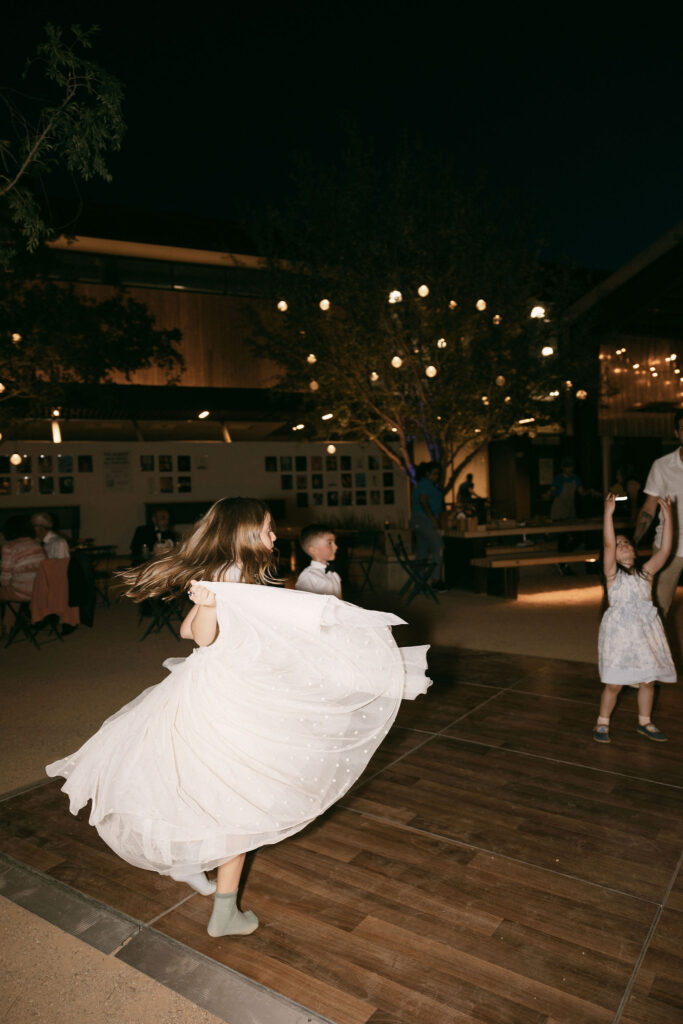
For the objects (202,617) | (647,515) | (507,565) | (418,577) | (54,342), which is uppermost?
(54,342)

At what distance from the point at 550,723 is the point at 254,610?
301 cm

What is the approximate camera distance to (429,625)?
809 centimetres

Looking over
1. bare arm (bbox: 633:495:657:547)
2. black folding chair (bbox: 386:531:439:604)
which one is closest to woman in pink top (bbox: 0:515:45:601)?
black folding chair (bbox: 386:531:439:604)

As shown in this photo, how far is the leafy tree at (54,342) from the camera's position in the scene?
1004cm

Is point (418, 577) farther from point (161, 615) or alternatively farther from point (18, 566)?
point (18, 566)

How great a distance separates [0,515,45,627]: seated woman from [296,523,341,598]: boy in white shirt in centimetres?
436

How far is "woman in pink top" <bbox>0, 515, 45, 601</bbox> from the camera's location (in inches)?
289

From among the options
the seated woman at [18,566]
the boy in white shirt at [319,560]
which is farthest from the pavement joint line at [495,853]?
the seated woman at [18,566]

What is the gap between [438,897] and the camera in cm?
267

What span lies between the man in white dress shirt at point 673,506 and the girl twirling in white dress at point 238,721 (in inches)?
114

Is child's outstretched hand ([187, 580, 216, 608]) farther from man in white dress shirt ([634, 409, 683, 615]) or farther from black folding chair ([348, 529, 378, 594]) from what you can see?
black folding chair ([348, 529, 378, 594])

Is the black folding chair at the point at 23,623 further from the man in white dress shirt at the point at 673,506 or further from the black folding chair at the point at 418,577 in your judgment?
the man in white dress shirt at the point at 673,506

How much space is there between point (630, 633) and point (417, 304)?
811 cm

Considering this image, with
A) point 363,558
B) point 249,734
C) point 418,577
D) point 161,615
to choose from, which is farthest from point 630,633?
point 363,558
